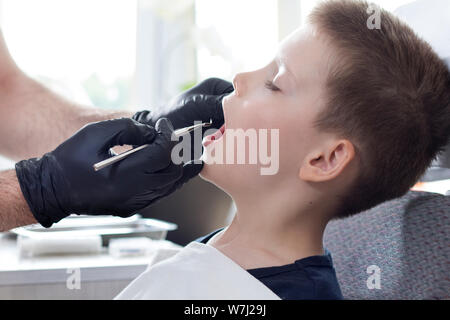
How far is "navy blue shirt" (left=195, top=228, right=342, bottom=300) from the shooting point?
975mm

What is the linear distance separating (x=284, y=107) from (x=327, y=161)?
14 centimetres

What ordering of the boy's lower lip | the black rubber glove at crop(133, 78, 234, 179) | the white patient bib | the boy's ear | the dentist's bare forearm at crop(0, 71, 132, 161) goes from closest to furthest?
the white patient bib
the boy's ear
the boy's lower lip
the black rubber glove at crop(133, 78, 234, 179)
the dentist's bare forearm at crop(0, 71, 132, 161)

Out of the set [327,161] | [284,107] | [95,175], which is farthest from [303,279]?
[95,175]

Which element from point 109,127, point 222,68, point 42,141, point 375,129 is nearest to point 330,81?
point 375,129

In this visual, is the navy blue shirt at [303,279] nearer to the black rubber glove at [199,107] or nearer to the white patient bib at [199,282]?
the white patient bib at [199,282]

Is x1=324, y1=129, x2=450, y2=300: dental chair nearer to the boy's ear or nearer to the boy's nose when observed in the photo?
the boy's ear

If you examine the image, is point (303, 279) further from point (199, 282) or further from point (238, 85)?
point (238, 85)

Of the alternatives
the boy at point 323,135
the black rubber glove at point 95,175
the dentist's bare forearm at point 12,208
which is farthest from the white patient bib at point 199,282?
the dentist's bare forearm at point 12,208

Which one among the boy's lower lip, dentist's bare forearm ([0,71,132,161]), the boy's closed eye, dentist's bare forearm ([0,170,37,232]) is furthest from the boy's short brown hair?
dentist's bare forearm ([0,71,132,161])

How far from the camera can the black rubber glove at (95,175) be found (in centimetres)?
107

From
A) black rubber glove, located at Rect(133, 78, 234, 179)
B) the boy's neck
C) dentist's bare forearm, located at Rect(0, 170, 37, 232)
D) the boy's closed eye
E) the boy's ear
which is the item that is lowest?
the boy's neck

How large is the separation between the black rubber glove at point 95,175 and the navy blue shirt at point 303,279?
0.29 metres
